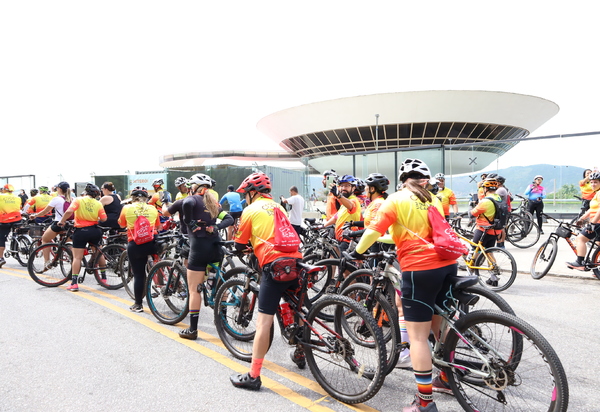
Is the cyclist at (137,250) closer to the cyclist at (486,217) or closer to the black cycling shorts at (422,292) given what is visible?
the black cycling shorts at (422,292)

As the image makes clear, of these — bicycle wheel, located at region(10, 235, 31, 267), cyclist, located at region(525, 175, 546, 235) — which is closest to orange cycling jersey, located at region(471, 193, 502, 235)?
cyclist, located at region(525, 175, 546, 235)

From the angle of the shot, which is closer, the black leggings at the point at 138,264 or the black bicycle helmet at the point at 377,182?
the black bicycle helmet at the point at 377,182

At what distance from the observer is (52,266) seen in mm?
8039

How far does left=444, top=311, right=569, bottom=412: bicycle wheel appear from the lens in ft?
8.57

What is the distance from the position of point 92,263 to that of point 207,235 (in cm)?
393

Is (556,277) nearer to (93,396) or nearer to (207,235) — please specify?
(207,235)

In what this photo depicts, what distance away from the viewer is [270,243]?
140 inches

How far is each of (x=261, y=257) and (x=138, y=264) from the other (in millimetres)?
3018

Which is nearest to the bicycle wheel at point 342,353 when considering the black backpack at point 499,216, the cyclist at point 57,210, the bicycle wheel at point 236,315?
the bicycle wheel at point 236,315

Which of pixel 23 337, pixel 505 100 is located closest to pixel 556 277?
pixel 23 337

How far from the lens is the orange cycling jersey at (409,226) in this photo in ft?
9.96

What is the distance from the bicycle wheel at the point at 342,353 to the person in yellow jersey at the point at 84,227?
559 centimetres

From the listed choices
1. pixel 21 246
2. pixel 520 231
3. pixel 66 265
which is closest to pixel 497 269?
pixel 520 231

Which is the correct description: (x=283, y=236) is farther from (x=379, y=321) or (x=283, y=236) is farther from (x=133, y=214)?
(x=133, y=214)
